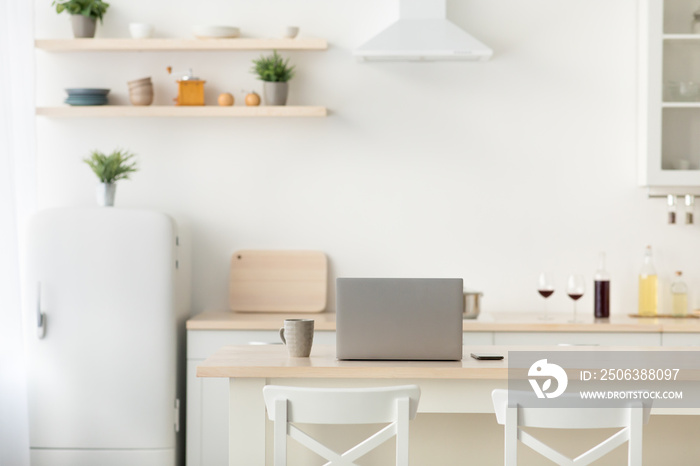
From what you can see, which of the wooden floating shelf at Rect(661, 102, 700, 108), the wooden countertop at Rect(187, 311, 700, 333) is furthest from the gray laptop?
the wooden floating shelf at Rect(661, 102, 700, 108)

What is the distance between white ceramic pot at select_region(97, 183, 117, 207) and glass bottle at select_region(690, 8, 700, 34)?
2.92 m

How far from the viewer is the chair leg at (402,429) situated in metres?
1.94

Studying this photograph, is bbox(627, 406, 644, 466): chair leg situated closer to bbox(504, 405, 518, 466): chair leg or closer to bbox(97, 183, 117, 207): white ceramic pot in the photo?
bbox(504, 405, 518, 466): chair leg

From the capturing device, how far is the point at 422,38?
3.63 m

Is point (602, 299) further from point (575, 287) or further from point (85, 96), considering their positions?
point (85, 96)

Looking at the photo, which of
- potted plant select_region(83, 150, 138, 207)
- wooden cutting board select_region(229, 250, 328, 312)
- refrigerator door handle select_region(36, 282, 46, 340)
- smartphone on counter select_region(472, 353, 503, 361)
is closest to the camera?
smartphone on counter select_region(472, 353, 503, 361)

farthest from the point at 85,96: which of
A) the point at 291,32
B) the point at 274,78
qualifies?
the point at 291,32

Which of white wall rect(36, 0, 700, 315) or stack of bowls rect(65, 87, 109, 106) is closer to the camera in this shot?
stack of bowls rect(65, 87, 109, 106)

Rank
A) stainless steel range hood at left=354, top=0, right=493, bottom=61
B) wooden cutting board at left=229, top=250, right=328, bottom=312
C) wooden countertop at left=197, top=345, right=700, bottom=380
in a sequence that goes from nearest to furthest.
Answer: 1. wooden countertop at left=197, top=345, right=700, bottom=380
2. stainless steel range hood at left=354, top=0, right=493, bottom=61
3. wooden cutting board at left=229, top=250, right=328, bottom=312

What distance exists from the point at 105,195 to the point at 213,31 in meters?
0.98

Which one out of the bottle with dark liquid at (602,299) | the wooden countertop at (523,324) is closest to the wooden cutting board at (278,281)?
the wooden countertop at (523,324)

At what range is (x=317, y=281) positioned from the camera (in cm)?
403

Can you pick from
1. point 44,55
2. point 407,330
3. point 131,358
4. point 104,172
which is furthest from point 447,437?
point 44,55

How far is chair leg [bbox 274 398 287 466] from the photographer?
1935 millimetres
